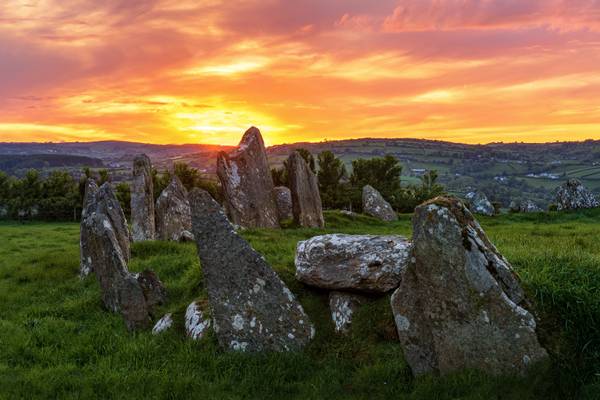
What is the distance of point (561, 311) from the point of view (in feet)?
28.8

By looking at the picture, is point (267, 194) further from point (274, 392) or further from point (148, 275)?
point (274, 392)

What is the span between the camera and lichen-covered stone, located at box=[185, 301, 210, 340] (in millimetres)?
11125

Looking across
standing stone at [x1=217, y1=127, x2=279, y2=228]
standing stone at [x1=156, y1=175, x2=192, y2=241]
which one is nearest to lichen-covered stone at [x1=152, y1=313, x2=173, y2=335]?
standing stone at [x1=217, y1=127, x2=279, y2=228]

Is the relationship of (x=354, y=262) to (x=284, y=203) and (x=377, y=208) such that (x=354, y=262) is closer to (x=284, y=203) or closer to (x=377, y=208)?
(x=284, y=203)

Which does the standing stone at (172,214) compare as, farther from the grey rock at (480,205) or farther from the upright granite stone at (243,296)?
the grey rock at (480,205)

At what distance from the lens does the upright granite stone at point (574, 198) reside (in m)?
35.3

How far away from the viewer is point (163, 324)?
12.1m

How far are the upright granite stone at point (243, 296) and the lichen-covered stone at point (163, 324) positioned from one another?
1713 millimetres

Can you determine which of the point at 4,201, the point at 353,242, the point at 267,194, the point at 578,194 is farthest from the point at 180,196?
the point at 4,201

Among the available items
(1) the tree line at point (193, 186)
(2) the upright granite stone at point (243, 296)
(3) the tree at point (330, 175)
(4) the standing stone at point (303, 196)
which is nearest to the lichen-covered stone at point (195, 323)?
(2) the upright granite stone at point (243, 296)

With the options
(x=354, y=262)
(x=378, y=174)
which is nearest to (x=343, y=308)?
(x=354, y=262)

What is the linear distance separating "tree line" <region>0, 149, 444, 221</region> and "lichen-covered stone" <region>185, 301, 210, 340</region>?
38169mm

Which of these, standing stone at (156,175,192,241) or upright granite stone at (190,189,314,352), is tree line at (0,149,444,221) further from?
upright granite stone at (190,189,314,352)

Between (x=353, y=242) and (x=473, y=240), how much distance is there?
11.2 feet
